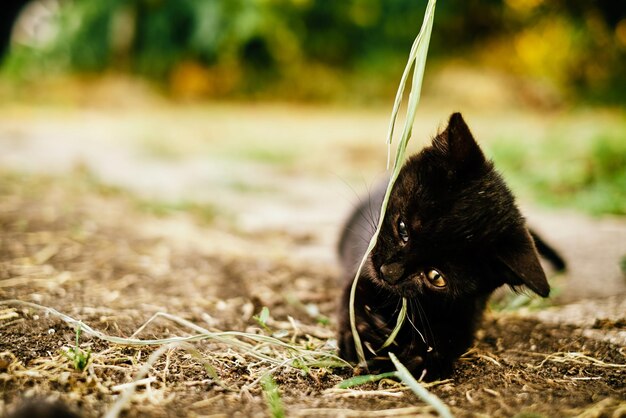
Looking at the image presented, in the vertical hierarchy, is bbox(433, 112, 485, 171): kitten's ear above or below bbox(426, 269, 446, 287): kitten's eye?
above

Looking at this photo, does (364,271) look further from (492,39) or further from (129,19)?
(492,39)

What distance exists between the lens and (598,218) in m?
3.53

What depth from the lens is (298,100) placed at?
10055mm

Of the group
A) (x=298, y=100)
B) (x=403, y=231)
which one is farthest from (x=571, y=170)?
(x=298, y=100)

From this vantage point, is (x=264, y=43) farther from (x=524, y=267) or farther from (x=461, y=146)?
(x=524, y=267)

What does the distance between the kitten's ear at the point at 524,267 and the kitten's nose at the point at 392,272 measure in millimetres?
309

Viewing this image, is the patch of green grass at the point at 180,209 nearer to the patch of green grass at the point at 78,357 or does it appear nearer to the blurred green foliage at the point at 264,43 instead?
the patch of green grass at the point at 78,357

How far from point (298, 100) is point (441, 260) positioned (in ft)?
29.6

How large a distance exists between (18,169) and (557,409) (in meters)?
4.26

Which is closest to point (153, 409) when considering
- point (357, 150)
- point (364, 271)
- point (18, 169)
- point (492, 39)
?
point (364, 271)

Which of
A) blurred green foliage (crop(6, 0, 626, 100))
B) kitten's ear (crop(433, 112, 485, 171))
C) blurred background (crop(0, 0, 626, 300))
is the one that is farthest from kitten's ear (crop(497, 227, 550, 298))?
blurred green foliage (crop(6, 0, 626, 100))

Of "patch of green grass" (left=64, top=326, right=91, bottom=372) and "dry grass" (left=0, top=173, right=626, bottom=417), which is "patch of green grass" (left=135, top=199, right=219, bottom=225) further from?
"patch of green grass" (left=64, top=326, right=91, bottom=372)

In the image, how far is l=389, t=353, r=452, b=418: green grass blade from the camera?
1013 mm

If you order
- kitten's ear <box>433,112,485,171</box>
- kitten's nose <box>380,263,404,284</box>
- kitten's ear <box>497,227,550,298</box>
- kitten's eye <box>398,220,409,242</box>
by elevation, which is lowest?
kitten's ear <box>497,227,550,298</box>
